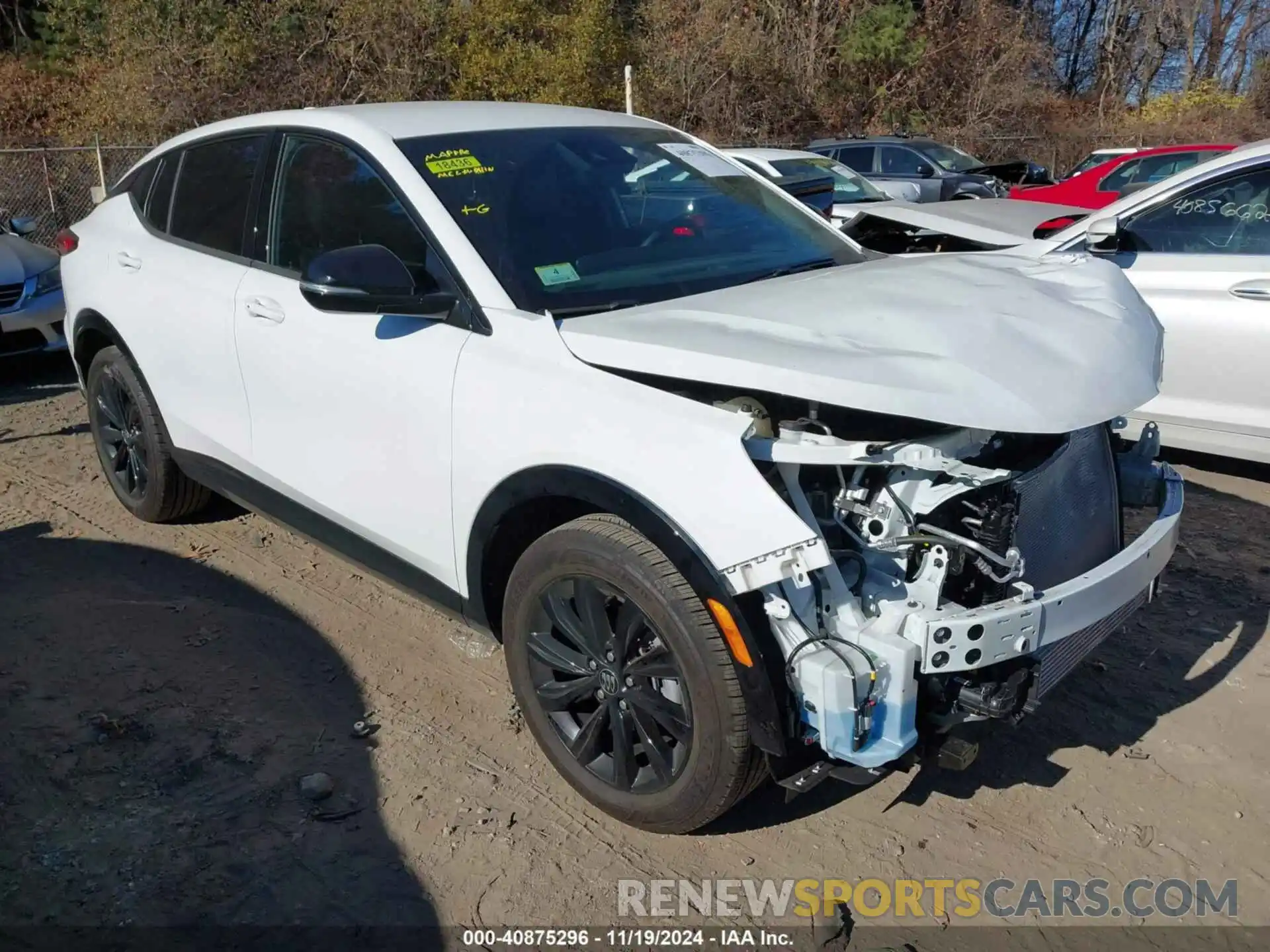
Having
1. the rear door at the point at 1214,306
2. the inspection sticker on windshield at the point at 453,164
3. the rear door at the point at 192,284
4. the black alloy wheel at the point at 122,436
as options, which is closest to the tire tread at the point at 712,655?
the inspection sticker on windshield at the point at 453,164

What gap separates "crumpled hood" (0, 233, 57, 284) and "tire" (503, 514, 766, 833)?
6.66 m

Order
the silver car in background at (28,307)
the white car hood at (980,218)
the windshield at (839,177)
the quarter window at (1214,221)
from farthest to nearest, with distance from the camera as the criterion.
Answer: the windshield at (839,177) < the silver car in background at (28,307) < the quarter window at (1214,221) < the white car hood at (980,218)

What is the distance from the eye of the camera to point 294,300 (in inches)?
144

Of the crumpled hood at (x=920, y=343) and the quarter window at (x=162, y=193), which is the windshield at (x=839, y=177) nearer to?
the quarter window at (x=162, y=193)

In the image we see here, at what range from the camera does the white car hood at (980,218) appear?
15.6 ft

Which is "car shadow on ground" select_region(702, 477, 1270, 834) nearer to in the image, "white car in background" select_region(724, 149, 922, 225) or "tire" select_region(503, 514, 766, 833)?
"tire" select_region(503, 514, 766, 833)

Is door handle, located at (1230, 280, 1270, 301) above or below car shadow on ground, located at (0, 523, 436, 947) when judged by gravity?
above

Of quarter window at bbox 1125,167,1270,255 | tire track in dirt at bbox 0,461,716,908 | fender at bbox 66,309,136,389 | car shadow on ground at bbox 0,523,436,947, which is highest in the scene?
quarter window at bbox 1125,167,1270,255

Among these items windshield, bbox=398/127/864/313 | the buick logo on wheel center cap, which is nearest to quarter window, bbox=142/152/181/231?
windshield, bbox=398/127/864/313

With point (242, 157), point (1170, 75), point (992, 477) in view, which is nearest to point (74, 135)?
point (242, 157)

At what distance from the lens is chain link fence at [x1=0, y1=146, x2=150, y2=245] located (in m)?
14.8

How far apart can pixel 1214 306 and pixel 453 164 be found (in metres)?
3.71

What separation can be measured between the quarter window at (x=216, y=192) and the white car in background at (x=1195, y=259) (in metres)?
2.71

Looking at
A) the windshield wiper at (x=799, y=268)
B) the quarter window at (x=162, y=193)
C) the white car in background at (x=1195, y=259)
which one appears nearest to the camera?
the windshield wiper at (x=799, y=268)
